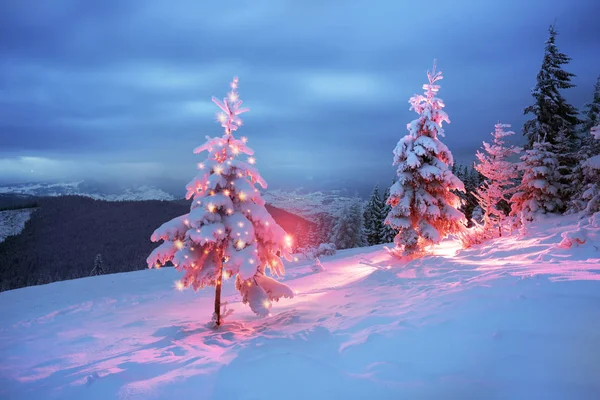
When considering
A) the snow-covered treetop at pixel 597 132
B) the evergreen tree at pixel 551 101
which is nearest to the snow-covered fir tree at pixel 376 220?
the evergreen tree at pixel 551 101

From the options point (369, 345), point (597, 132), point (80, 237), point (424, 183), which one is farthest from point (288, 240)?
point (80, 237)

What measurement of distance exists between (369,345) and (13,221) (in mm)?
184399

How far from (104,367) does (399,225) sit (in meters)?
13.4

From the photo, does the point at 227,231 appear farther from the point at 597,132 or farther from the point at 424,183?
the point at 597,132

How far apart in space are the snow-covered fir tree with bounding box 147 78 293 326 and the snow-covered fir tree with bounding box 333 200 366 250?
118 feet

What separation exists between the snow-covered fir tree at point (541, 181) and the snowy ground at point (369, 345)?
32.2ft

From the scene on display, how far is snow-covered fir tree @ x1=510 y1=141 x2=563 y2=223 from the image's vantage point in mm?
20906

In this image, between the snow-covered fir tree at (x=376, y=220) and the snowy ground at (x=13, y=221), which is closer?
the snow-covered fir tree at (x=376, y=220)

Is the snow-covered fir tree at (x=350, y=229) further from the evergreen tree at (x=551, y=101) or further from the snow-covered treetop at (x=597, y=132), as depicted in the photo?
the snow-covered treetop at (x=597, y=132)

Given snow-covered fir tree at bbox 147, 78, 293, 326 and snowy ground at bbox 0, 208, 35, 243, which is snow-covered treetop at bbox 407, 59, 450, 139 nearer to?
snow-covered fir tree at bbox 147, 78, 293, 326

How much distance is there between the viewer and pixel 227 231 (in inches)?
368

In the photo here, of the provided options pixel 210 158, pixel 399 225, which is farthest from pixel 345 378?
pixel 399 225

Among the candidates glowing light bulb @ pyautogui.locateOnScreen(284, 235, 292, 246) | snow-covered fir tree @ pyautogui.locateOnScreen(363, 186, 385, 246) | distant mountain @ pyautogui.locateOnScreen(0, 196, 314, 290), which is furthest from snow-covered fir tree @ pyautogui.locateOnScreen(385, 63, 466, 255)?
distant mountain @ pyautogui.locateOnScreen(0, 196, 314, 290)

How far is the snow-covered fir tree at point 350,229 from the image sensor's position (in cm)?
4559
